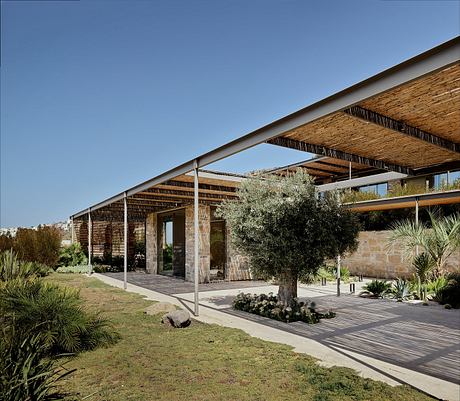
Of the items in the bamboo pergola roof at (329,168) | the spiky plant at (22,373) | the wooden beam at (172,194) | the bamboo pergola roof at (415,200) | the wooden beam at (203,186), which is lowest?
the spiky plant at (22,373)

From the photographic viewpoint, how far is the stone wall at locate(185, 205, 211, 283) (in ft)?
45.4

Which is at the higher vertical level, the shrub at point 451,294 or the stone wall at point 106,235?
the stone wall at point 106,235

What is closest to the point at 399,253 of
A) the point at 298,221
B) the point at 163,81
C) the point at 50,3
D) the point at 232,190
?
the point at 232,190

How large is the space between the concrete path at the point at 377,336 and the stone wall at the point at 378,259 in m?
5.62

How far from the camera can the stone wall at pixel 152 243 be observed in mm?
17156

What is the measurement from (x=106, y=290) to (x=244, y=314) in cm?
531

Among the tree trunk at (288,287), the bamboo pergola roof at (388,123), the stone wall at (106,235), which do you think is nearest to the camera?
the bamboo pergola roof at (388,123)

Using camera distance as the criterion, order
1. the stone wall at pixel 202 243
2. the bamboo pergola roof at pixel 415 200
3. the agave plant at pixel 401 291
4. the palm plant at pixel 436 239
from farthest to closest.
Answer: the stone wall at pixel 202 243, the bamboo pergola roof at pixel 415 200, the agave plant at pixel 401 291, the palm plant at pixel 436 239

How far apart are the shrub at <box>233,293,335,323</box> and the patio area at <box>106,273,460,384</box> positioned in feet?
0.65

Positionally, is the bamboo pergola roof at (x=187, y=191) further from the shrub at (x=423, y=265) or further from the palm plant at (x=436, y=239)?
the shrub at (x=423, y=265)

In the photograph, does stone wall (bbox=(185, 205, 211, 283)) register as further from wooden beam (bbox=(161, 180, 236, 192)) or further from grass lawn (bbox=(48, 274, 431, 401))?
grass lawn (bbox=(48, 274, 431, 401))

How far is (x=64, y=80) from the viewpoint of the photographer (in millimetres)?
8203

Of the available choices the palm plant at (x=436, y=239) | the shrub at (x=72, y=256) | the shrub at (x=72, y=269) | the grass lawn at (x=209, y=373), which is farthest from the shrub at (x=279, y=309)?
the shrub at (x=72, y=256)


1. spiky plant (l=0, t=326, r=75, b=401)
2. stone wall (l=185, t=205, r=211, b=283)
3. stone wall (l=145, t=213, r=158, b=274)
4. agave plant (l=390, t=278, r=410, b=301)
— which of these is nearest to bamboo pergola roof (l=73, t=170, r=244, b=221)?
stone wall (l=185, t=205, r=211, b=283)
